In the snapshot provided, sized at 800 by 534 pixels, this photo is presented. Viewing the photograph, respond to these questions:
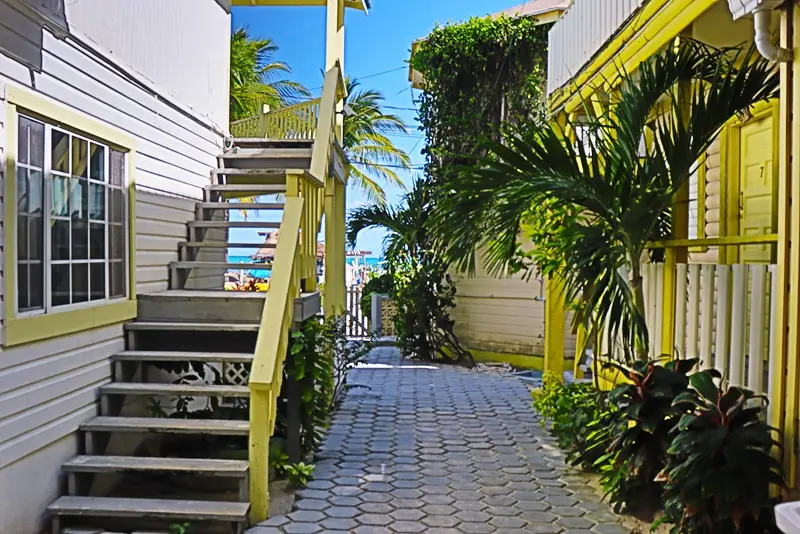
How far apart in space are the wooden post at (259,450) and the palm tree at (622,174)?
1.50 m

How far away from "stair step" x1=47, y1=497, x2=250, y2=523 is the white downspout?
352 centimetres

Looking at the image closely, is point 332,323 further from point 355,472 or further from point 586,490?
point 586,490

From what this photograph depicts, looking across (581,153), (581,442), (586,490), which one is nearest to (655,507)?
(586,490)

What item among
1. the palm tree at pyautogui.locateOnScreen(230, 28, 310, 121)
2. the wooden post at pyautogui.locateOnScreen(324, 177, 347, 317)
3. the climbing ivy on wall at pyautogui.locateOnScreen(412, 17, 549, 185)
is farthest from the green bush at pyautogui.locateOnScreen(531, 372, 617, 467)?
the palm tree at pyautogui.locateOnScreen(230, 28, 310, 121)

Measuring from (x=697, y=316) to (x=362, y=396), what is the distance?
15.9 feet

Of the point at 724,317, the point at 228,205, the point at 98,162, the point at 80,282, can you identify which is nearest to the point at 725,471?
the point at 724,317

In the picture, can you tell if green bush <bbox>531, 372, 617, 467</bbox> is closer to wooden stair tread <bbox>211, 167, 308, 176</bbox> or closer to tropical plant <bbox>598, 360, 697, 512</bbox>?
tropical plant <bbox>598, 360, 697, 512</bbox>

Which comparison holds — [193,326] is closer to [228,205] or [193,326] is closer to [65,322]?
[65,322]

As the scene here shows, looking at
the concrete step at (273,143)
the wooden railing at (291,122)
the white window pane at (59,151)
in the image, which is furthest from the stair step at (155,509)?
the wooden railing at (291,122)

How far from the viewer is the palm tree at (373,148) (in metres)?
19.2

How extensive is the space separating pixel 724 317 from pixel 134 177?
414 centimetres

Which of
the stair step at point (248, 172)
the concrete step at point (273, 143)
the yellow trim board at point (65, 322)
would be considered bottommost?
the yellow trim board at point (65, 322)

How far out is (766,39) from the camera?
306 cm

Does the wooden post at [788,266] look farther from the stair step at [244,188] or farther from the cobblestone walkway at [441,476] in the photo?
the stair step at [244,188]
